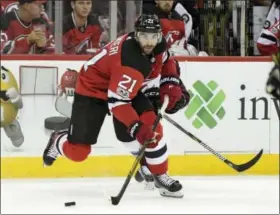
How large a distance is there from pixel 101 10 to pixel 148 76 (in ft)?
4.04

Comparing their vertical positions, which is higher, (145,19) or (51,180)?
(145,19)

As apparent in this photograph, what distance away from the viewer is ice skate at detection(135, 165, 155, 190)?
3.84m

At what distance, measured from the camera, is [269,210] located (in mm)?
3359

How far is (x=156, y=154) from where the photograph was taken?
11.7ft

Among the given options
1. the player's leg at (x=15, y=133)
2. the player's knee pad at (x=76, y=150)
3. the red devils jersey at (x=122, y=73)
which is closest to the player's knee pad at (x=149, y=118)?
the red devils jersey at (x=122, y=73)

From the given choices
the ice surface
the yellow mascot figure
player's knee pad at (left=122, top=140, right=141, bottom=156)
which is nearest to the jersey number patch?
player's knee pad at (left=122, top=140, right=141, bottom=156)

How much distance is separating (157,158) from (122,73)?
0.47 meters

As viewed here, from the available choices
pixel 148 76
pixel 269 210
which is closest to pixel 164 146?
pixel 148 76

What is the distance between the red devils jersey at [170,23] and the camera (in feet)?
15.1

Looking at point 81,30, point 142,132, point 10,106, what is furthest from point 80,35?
point 142,132

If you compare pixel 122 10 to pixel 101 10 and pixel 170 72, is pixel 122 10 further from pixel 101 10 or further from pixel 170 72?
pixel 170 72

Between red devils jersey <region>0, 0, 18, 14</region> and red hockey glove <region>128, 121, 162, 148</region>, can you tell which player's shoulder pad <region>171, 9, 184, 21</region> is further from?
red hockey glove <region>128, 121, 162, 148</region>

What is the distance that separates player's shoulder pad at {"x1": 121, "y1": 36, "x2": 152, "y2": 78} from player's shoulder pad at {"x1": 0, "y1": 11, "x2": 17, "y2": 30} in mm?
1251

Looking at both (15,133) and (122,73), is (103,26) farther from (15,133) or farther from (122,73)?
(122,73)
